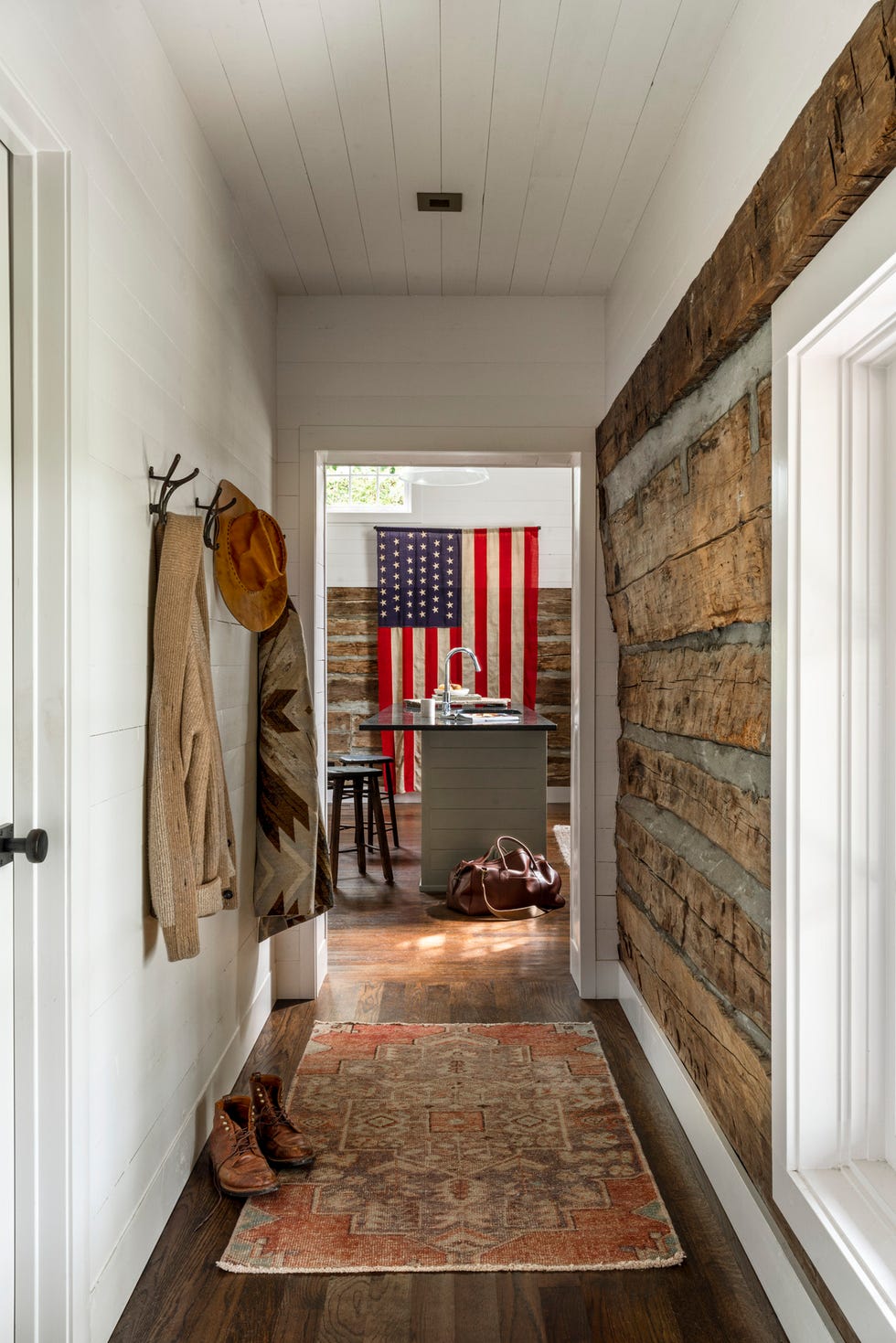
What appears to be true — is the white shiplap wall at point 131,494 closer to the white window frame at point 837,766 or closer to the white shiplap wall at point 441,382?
the white shiplap wall at point 441,382

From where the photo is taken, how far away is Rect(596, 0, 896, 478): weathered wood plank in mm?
1270

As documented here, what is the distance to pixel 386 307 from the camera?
364 centimetres

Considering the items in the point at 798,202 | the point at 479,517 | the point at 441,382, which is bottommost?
the point at 798,202

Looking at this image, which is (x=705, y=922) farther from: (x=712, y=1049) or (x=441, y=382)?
(x=441, y=382)

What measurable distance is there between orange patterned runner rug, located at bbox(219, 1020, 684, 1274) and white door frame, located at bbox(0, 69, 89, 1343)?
0.54m

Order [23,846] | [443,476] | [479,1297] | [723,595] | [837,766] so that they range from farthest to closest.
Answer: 1. [443,476]
2. [723,595]
3. [479,1297]
4. [837,766]
5. [23,846]

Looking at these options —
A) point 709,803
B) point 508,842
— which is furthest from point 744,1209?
point 508,842

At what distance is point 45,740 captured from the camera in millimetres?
1574

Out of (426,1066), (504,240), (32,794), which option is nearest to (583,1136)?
(426,1066)

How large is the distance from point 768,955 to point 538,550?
6.54 metres

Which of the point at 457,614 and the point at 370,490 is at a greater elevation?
the point at 370,490

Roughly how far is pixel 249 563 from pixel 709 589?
4.38 ft

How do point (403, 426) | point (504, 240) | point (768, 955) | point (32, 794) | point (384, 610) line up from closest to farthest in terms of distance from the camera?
point (32, 794), point (768, 955), point (504, 240), point (403, 426), point (384, 610)

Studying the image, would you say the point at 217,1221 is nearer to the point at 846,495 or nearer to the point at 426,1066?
the point at 426,1066
